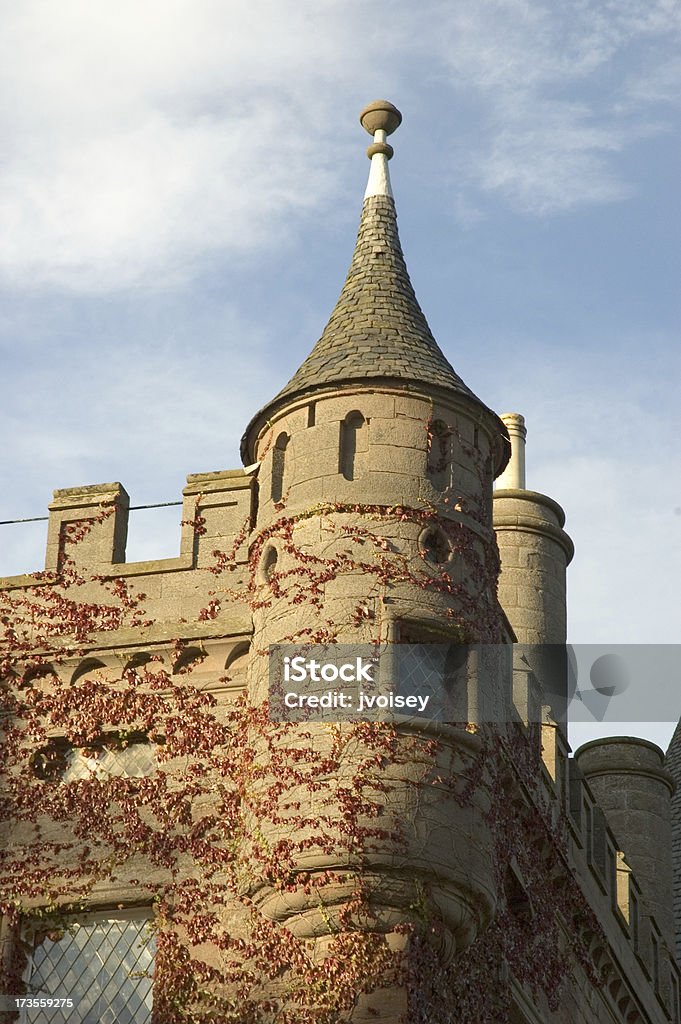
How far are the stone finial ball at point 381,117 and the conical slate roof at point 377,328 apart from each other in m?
0.01

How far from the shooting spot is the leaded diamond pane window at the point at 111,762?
20812mm

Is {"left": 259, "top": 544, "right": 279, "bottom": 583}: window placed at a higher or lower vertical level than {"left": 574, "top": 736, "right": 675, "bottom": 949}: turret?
lower

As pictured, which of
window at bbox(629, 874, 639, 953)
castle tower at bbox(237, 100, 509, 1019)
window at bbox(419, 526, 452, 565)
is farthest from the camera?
window at bbox(629, 874, 639, 953)

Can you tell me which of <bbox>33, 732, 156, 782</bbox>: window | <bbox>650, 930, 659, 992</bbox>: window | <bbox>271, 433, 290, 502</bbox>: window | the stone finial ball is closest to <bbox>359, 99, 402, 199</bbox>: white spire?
the stone finial ball

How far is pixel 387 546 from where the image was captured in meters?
20.2

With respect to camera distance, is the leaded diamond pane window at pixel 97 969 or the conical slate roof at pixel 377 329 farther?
the conical slate roof at pixel 377 329

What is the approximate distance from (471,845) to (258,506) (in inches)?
158

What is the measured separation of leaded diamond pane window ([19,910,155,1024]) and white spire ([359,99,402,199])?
8.02 meters

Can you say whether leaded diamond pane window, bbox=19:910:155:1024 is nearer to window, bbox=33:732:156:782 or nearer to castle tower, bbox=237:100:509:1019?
window, bbox=33:732:156:782

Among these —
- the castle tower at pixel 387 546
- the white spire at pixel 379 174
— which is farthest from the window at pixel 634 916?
the white spire at pixel 379 174

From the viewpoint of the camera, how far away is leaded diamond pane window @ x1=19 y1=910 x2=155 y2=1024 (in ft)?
65.7

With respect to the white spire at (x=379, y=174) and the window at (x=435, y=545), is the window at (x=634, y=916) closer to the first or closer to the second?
the window at (x=435, y=545)

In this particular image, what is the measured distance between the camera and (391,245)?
22.9m

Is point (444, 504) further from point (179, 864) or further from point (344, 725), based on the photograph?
point (179, 864)
